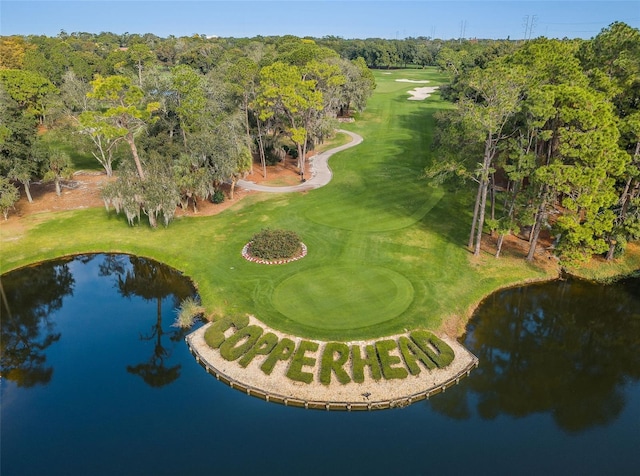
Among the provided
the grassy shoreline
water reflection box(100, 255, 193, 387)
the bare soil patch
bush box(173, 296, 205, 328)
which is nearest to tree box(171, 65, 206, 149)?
the bare soil patch

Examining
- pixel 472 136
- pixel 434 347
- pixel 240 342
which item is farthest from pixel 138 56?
pixel 434 347

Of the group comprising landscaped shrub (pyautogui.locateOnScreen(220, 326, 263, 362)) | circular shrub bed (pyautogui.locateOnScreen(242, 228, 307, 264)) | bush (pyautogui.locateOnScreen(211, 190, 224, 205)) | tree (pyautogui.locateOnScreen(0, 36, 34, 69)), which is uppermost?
tree (pyautogui.locateOnScreen(0, 36, 34, 69))

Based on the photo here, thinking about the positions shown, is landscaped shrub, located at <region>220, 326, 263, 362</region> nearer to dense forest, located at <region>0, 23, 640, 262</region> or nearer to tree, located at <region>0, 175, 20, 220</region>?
dense forest, located at <region>0, 23, 640, 262</region>

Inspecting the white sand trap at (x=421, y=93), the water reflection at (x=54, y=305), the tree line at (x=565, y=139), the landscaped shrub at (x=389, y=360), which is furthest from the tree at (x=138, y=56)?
the landscaped shrub at (x=389, y=360)

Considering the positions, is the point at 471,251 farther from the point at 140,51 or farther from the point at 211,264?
the point at 140,51

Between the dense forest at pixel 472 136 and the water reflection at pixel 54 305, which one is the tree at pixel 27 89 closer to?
the dense forest at pixel 472 136

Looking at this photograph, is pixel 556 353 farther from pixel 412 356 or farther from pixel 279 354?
pixel 279 354
